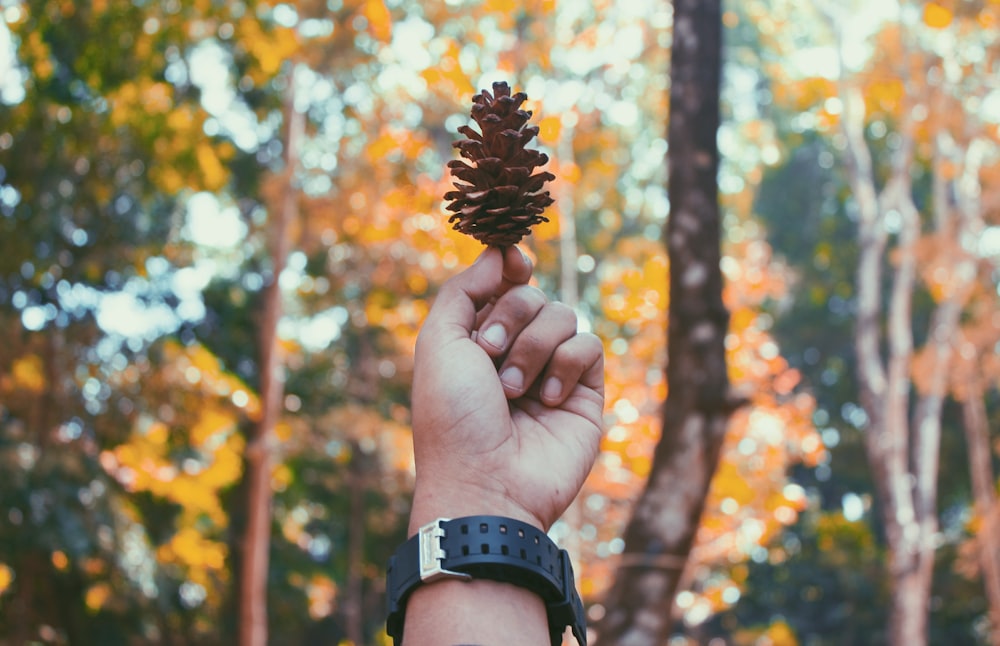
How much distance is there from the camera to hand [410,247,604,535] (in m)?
1.46

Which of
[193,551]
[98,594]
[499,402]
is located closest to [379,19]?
[98,594]

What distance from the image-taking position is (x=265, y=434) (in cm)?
988

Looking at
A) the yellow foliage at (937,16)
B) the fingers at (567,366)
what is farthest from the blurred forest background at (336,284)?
the fingers at (567,366)

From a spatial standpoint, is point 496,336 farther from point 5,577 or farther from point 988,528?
point 988,528

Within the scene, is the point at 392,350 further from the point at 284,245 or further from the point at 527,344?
the point at 527,344

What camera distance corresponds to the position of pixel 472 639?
1.26 meters

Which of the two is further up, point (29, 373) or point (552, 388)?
point (29, 373)

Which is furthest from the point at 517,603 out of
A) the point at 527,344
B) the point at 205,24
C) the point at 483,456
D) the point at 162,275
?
the point at 162,275

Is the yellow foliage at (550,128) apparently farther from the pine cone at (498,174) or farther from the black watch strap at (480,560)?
the black watch strap at (480,560)

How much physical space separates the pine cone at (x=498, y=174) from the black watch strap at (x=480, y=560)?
0.45 metres

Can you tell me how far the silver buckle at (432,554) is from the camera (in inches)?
51.9

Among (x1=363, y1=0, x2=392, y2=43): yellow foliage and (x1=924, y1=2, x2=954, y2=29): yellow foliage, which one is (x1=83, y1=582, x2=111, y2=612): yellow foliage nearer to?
(x1=363, y1=0, x2=392, y2=43): yellow foliage

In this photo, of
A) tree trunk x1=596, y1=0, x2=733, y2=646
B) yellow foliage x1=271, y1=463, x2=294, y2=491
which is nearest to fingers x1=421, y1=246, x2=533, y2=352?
tree trunk x1=596, y1=0, x2=733, y2=646

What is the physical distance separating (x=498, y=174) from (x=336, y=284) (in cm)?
Result: 1251
